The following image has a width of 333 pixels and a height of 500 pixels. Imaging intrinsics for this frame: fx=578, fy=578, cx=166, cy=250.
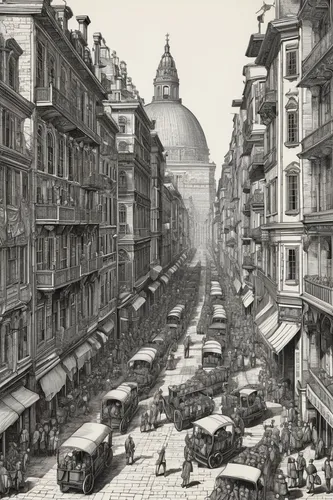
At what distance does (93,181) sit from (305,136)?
1662cm

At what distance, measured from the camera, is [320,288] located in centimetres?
2869

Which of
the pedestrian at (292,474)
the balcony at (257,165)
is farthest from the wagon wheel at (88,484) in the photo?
the balcony at (257,165)

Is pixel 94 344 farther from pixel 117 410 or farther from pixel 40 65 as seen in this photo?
pixel 40 65

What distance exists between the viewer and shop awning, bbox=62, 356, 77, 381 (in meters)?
35.2

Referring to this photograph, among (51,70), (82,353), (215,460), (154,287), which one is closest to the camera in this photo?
(215,460)

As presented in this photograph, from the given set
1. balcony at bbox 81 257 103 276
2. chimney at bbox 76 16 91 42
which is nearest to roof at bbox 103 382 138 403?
balcony at bbox 81 257 103 276

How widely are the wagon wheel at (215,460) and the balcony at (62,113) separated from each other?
19686 mm

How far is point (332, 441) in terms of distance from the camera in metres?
27.6

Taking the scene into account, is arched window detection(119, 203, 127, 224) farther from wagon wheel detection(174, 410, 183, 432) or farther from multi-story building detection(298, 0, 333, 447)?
wagon wheel detection(174, 410, 183, 432)

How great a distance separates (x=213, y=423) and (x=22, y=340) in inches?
417

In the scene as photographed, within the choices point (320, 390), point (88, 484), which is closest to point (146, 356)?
point (320, 390)

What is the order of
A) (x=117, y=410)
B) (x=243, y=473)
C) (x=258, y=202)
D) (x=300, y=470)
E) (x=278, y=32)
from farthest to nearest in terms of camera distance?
1. (x=258, y=202)
2. (x=278, y=32)
3. (x=117, y=410)
4. (x=300, y=470)
5. (x=243, y=473)

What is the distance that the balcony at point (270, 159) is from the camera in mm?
38375

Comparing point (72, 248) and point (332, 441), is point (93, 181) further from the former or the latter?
point (332, 441)
